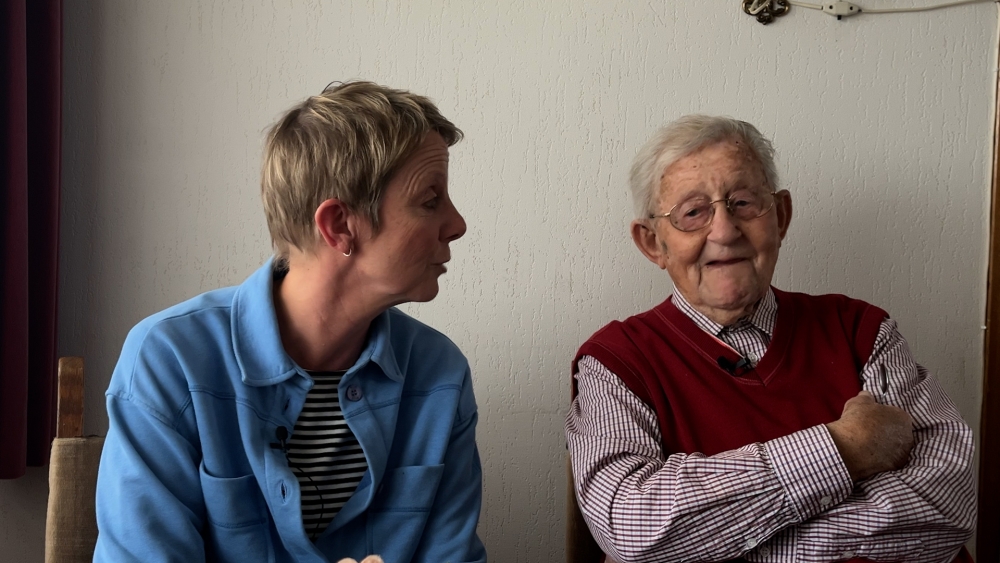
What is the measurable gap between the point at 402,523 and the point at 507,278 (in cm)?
71

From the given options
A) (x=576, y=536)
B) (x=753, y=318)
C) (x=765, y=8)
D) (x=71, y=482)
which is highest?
(x=765, y=8)

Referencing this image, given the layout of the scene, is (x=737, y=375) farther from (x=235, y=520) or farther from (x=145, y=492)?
(x=145, y=492)

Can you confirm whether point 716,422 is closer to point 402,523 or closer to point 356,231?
point 402,523

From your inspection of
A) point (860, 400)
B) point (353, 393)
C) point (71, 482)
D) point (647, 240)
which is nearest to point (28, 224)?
point (71, 482)

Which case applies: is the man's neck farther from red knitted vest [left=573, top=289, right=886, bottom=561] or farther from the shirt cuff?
the shirt cuff

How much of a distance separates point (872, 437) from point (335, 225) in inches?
37.6

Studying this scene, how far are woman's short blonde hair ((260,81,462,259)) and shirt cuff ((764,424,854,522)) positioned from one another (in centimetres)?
77

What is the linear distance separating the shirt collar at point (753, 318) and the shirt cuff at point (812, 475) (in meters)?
0.33

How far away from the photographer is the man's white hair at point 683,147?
170cm

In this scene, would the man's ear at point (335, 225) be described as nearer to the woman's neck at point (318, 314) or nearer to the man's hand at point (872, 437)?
the woman's neck at point (318, 314)

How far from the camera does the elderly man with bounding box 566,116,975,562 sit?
4.61ft

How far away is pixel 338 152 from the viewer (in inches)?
53.1

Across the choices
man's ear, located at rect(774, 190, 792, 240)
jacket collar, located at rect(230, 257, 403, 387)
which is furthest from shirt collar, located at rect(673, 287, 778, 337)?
jacket collar, located at rect(230, 257, 403, 387)

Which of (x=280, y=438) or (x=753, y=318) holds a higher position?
(x=753, y=318)
